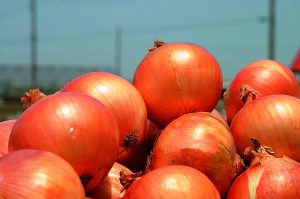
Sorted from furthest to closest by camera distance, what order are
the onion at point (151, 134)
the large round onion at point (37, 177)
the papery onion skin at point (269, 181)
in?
the onion at point (151, 134)
the papery onion skin at point (269, 181)
the large round onion at point (37, 177)

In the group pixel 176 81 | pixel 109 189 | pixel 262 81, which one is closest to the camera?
pixel 109 189

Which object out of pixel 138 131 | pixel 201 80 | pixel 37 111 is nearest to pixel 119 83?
pixel 138 131

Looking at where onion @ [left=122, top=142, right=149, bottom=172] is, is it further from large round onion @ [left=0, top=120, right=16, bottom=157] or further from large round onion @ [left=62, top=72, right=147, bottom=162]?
large round onion @ [left=0, top=120, right=16, bottom=157]

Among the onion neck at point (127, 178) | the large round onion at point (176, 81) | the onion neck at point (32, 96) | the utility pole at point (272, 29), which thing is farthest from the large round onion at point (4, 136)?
the utility pole at point (272, 29)

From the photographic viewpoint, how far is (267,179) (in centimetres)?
133

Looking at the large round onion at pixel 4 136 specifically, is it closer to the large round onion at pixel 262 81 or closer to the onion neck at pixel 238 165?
the onion neck at pixel 238 165

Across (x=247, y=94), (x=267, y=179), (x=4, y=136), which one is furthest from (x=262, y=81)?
(x=4, y=136)

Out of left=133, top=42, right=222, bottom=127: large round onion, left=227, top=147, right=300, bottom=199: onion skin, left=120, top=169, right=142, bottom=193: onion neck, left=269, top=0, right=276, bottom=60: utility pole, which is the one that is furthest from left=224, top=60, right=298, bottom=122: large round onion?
left=269, top=0, right=276, bottom=60: utility pole

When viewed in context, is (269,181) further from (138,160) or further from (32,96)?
(32,96)

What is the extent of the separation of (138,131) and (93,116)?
13.8 inches

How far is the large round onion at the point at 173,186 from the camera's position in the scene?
1177 mm

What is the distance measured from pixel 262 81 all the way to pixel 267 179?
0.57 meters

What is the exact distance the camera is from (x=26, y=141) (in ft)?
3.97

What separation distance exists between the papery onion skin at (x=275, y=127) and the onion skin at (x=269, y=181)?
101mm
